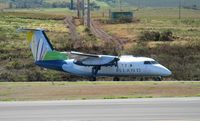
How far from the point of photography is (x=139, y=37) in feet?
226

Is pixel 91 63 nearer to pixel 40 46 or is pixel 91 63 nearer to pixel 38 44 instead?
pixel 40 46

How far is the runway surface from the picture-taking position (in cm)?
2025

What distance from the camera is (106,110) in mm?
22406

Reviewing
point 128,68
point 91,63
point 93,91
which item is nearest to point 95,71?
point 91,63

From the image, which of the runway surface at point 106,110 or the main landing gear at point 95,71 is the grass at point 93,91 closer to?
the runway surface at point 106,110

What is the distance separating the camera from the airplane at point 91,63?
4284 cm

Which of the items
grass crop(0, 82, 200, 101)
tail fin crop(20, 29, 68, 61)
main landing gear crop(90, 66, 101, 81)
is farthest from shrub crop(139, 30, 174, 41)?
grass crop(0, 82, 200, 101)

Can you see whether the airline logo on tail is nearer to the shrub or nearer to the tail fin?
the tail fin

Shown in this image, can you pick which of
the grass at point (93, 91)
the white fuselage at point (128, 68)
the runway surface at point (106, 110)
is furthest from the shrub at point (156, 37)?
the runway surface at point (106, 110)

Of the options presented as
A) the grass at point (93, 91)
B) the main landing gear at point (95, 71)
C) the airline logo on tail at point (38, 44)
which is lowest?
the main landing gear at point (95, 71)

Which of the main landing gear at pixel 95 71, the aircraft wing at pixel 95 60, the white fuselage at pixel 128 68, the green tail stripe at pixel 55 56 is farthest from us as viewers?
the green tail stripe at pixel 55 56

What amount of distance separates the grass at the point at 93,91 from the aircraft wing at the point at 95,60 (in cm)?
1115

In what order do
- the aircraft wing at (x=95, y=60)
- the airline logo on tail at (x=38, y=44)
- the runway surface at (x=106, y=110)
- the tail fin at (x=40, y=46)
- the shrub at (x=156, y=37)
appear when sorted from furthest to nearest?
A: the shrub at (x=156, y=37), the airline logo on tail at (x=38, y=44), the tail fin at (x=40, y=46), the aircraft wing at (x=95, y=60), the runway surface at (x=106, y=110)

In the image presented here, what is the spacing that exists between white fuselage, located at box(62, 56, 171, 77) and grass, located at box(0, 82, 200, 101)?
9.57 meters
